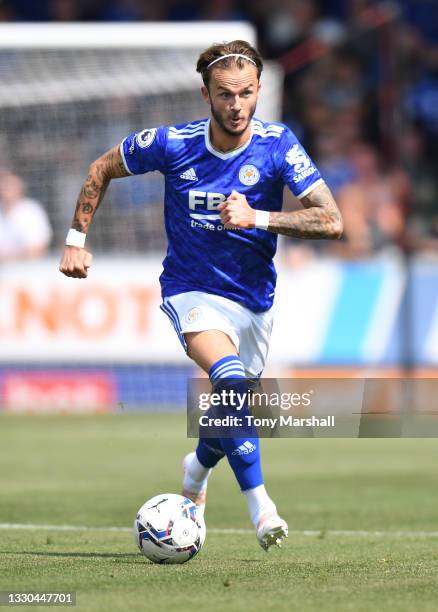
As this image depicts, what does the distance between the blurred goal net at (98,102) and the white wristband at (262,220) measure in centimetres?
979

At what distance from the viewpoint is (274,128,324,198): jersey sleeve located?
7.41 meters

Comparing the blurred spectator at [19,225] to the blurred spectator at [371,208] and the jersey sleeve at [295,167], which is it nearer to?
the blurred spectator at [371,208]

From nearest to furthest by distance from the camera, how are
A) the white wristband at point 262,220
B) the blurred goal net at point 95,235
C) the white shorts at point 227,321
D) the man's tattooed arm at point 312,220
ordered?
the white wristband at point 262,220 < the man's tattooed arm at point 312,220 < the white shorts at point 227,321 < the blurred goal net at point 95,235

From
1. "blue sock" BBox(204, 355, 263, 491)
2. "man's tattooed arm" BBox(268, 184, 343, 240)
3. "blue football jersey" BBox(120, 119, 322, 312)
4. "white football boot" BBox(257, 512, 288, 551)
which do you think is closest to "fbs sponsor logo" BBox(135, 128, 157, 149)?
"blue football jersey" BBox(120, 119, 322, 312)

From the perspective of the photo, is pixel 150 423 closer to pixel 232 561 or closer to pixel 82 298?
pixel 82 298

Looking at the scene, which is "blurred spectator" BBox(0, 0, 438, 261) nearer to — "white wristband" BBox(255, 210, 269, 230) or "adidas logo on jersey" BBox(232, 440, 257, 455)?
"white wristband" BBox(255, 210, 269, 230)

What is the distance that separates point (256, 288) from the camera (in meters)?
7.81

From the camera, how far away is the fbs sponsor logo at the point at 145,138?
304 inches

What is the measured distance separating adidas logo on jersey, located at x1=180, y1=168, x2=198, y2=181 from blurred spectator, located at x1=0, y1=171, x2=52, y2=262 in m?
10.5

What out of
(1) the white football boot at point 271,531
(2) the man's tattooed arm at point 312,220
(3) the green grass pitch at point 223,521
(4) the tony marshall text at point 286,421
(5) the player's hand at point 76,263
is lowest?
(3) the green grass pitch at point 223,521

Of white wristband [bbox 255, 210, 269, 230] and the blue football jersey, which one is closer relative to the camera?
white wristband [bbox 255, 210, 269, 230]

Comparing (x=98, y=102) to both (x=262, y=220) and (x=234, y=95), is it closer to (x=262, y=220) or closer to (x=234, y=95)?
(x=234, y=95)

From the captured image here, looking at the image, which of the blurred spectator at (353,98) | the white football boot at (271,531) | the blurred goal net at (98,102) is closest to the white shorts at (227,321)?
the white football boot at (271,531)

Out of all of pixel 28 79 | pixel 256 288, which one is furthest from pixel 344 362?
pixel 256 288
